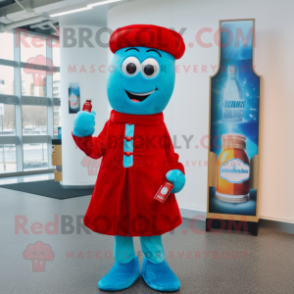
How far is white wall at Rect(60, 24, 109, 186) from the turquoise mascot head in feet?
12.3

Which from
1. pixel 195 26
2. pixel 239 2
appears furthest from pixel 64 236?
pixel 239 2

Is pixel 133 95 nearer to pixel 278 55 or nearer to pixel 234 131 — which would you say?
pixel 234 131

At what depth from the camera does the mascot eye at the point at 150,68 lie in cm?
194

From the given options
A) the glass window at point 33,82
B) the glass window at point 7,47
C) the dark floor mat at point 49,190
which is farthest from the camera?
the glass window at point 33,82

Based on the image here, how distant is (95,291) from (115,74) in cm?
143

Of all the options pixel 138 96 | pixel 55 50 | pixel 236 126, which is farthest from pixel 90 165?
pixel 55 50

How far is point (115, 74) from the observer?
78.1 inches

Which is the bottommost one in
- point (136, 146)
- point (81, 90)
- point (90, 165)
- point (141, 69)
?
point (90, 165)

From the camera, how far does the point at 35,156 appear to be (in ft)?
27.5

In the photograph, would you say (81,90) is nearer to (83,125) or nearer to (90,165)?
(90,165)

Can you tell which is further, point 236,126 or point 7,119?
point 7,119

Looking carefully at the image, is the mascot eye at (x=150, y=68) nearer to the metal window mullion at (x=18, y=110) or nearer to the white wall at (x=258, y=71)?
the white wall at (x=258, y=71)

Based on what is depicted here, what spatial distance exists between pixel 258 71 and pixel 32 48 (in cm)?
640

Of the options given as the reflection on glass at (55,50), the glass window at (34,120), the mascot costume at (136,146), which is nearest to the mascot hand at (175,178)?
the mascot costume at (136,146)
